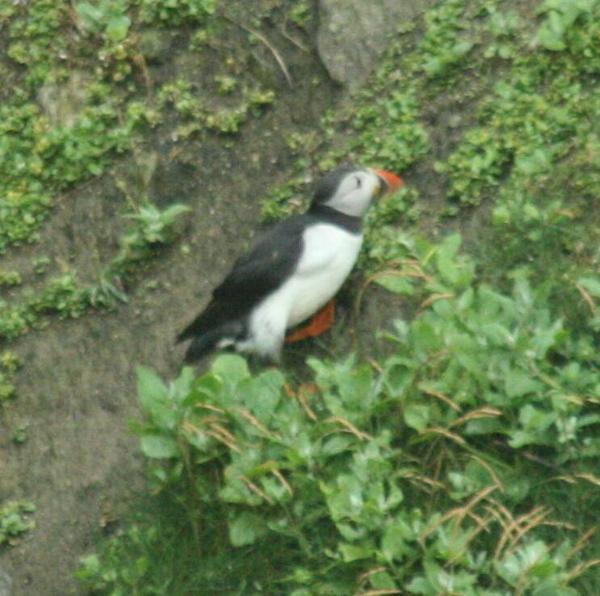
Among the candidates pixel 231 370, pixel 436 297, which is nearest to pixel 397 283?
pixel 436 297

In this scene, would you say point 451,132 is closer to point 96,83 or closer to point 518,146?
point 518,146

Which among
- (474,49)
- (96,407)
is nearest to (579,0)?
(474,49)

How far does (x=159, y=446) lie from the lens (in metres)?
5.67

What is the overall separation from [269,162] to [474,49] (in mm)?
934

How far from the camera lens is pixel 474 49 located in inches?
273

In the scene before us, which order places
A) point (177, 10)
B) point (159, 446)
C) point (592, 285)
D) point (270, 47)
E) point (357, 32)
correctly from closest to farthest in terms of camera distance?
point (592, 285), point (159, 446), point (357, 32), point (270, 47), point (177, 10)

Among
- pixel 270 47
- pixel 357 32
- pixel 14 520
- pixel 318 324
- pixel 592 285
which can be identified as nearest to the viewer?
pixel 592 285

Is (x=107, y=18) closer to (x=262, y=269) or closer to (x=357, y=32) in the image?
(x=357, y=32)

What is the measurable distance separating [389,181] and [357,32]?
0.85 metres

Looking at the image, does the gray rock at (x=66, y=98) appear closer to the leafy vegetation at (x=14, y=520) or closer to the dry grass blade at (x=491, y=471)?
the leafy vegetation at (x=14, y=520)

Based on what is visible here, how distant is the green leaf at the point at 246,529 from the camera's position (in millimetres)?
5543

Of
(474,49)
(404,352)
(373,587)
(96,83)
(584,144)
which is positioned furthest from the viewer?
(96,83)

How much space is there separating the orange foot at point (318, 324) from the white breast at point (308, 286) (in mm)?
48

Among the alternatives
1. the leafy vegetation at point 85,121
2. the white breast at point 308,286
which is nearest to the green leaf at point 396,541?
the white breast at point 308,286
